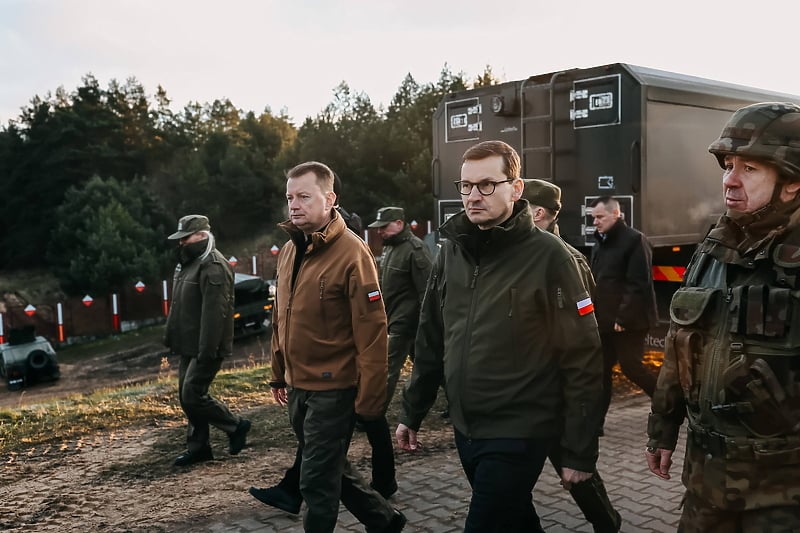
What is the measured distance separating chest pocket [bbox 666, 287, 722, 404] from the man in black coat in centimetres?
364

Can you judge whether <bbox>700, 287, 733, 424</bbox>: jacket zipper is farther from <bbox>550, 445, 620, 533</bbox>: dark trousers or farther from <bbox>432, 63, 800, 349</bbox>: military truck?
<bbox>432, 63, 800, 349</bbox>: military truck

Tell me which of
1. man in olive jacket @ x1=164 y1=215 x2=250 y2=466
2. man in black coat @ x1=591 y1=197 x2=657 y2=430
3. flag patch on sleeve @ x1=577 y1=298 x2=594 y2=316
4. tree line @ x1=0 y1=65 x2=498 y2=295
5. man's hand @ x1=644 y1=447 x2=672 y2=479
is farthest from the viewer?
tree line @ x1=0 y1=65 x2=498 y2=295

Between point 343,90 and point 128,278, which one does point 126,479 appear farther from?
point 343,90

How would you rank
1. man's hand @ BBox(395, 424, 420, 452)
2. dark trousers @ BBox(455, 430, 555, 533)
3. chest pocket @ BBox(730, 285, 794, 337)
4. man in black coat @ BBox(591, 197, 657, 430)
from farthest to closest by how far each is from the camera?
man in black coat @ BBox(591, 197, 657, 430), man's hand @ BBox(395, 424, 420, 452), dark trousers @ BBox(455, 430, 555, 533), chest pocket @ BBox(730, 285, 794, 337)

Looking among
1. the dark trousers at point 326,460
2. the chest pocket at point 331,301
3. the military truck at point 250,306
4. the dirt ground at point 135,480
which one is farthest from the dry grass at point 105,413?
the military truck at point 250,306

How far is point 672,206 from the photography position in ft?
26.9

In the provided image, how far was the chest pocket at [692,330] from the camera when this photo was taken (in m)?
2.53

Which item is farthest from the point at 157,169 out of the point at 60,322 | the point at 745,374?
the point at 745,374

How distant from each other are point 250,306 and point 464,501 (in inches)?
536

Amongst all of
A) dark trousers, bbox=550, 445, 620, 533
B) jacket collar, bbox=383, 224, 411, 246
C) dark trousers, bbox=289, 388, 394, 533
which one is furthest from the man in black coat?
dark trousers, bbox=289, 388, 394, 533

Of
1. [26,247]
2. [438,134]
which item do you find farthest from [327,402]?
[26,247]

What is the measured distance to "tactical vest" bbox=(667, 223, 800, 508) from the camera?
234 centimetres

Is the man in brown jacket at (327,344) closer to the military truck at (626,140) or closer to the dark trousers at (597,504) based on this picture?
the dark trousers at (597,504)

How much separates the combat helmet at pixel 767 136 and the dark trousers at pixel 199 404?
424 cm
